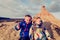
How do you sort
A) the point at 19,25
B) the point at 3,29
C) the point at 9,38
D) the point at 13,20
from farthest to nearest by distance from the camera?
the point at 3,29 → the point at 9,38 → the point at 13,20 → the point at 19,25

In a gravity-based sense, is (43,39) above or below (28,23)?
below

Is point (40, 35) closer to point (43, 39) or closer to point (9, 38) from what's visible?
point (43, 39)

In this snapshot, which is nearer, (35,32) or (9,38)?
(35,32)

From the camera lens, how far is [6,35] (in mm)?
6930

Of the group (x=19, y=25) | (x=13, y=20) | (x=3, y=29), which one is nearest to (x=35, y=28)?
(x=19, y=25)

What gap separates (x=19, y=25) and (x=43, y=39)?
0.50 metres

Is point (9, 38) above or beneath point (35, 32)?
beneath

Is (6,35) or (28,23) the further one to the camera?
(6,35)

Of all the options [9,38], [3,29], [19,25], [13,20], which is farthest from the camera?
[3,29]

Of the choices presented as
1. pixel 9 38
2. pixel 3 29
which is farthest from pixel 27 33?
pixel 3 29

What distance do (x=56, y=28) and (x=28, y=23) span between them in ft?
13.4

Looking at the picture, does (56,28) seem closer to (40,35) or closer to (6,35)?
(6,35)

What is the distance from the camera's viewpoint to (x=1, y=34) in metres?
6.91

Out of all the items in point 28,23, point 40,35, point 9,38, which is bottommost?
point 9,38
